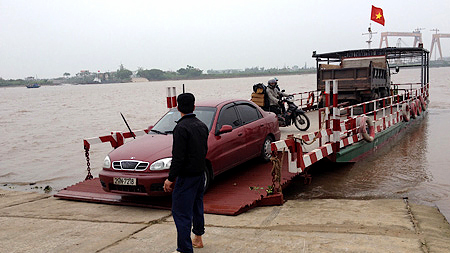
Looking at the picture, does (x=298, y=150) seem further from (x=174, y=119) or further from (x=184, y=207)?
(x=184, y=207)

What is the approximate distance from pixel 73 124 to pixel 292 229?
2157 centimetres

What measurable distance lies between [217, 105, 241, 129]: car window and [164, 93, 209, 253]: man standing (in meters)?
2.90

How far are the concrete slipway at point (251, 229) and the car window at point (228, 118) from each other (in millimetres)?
1700

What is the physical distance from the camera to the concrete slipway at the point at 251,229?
167 inches

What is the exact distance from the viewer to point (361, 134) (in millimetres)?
9250

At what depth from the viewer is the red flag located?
20.5 meters

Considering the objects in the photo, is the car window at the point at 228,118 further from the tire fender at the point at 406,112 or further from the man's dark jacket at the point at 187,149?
the tire fender at the point at 406,112

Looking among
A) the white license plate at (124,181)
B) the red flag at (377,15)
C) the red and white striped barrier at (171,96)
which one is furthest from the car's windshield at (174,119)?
the red flag at (377,15)

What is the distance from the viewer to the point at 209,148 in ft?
→ 20.5

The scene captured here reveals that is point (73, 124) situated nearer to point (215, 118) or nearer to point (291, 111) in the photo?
point (291, 111)

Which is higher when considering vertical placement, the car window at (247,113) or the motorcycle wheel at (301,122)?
the car window at (247,113)

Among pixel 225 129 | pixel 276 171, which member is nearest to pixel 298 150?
pixel 276 171

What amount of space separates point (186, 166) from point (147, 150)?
2.37 m

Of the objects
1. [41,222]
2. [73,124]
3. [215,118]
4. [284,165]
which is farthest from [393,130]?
[73,124]
